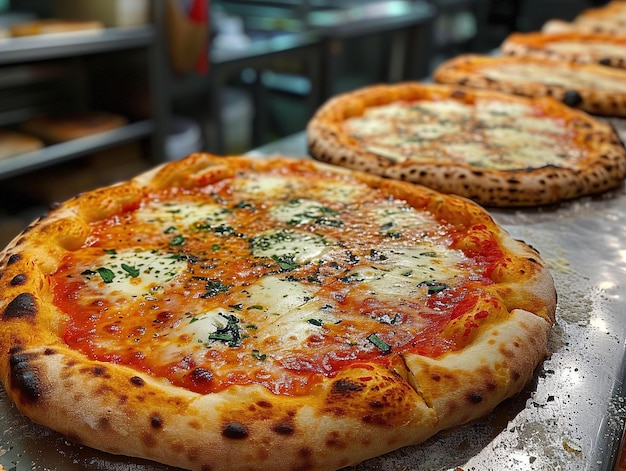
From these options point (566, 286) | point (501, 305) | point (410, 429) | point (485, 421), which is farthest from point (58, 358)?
point (566, 286)

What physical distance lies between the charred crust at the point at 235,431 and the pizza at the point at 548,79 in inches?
133

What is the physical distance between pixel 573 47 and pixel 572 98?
78.2 inches

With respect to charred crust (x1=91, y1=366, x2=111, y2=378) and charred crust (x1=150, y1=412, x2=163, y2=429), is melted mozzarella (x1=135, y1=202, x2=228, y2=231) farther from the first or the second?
charred crust (x1=150, y1=412, x2=163, y2=429)

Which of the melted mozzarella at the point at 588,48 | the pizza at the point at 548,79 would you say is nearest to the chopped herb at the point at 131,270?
the pizza at the point at 548,79

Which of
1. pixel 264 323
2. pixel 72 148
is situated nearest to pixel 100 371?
pixel 264 323

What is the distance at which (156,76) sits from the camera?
5.13 m

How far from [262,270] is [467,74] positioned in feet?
9.96

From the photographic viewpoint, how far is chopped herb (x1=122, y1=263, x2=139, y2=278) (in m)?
1.85

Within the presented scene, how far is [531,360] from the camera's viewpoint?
1577mm

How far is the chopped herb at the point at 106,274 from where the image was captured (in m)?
1.82

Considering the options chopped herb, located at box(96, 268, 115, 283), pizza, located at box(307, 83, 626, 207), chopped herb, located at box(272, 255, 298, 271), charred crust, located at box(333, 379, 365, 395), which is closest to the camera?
charred crust, located at box(333, 379, 365, 395)

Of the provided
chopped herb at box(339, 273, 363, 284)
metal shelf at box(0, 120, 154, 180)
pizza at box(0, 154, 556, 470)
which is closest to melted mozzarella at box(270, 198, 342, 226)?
pizza at box(0, 154, 556, 470)

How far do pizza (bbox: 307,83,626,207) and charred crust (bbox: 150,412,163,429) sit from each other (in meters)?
1.67

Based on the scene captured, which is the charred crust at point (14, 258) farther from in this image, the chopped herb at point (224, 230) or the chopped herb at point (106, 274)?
the chopped herb at point (224, 230)
